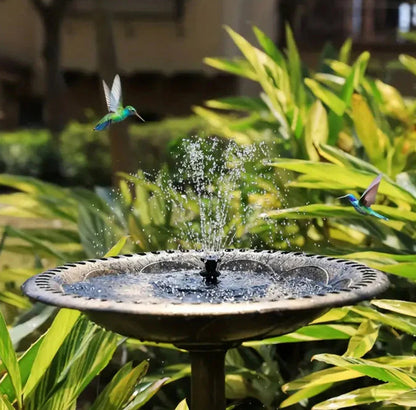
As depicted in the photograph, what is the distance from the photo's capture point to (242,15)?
762 inches

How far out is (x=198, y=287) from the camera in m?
3.15

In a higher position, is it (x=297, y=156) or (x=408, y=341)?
(x=297, y=156)

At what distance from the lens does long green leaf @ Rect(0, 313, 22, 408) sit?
9.31 feet

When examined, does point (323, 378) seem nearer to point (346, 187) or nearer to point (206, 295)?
point (206, 295)

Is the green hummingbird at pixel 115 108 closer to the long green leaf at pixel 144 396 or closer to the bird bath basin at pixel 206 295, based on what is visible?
the bird bath basin at pixel 206 295

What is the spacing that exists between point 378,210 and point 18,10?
17172 millimetres

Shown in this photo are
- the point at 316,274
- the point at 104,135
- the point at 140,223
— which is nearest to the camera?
the point at 316,274

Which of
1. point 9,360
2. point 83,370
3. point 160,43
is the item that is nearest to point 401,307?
point 83,370

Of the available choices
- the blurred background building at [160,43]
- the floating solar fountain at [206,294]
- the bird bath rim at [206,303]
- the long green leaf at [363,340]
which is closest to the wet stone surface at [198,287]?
the floating solar fountain at [206,294]

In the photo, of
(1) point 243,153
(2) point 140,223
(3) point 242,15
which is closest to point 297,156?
(1) point 243,153

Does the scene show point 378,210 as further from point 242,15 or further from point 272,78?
point 242,15

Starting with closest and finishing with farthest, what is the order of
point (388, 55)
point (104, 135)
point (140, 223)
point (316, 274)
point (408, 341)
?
point (316, 274) → point (408, 341) → point (140, 223) → point (104, 135) → point (388, 55)

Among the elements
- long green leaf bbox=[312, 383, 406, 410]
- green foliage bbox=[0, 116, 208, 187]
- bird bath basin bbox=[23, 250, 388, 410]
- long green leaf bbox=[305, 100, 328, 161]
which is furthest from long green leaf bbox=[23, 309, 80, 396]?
green foliage bbox=[0, 116, 208, 187]

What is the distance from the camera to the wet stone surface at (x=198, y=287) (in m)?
2.93
